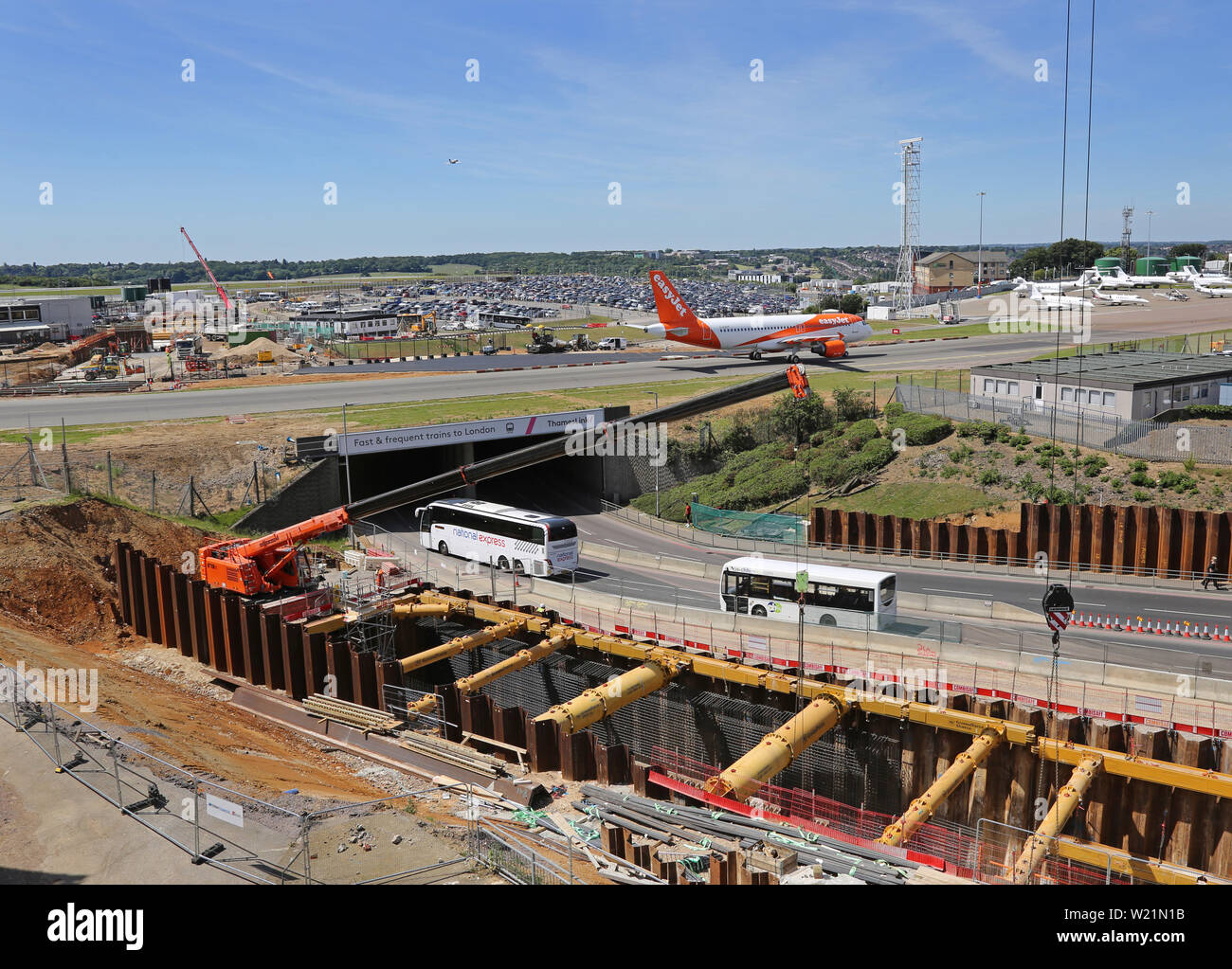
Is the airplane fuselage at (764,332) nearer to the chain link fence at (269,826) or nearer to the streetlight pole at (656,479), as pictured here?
the streetlight pole at (656,479)

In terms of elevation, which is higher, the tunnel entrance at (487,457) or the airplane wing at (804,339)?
the airplane wing at (804,339)

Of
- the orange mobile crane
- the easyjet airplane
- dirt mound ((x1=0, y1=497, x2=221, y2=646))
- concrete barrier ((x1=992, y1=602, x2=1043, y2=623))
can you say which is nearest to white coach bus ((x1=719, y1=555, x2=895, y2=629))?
concrete barrier ((x1=992, y1=602, x2=1043, y2=623))

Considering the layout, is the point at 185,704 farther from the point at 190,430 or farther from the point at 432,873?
the point at 190,430

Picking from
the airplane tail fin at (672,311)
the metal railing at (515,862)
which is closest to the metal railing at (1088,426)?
the airplane tail fin at (672,311)

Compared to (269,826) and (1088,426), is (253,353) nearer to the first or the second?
(1088,426)

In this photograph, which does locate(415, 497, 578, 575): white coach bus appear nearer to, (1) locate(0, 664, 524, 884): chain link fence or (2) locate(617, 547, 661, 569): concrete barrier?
(2) locate(617, 547, 661, 569): concrete barrier
